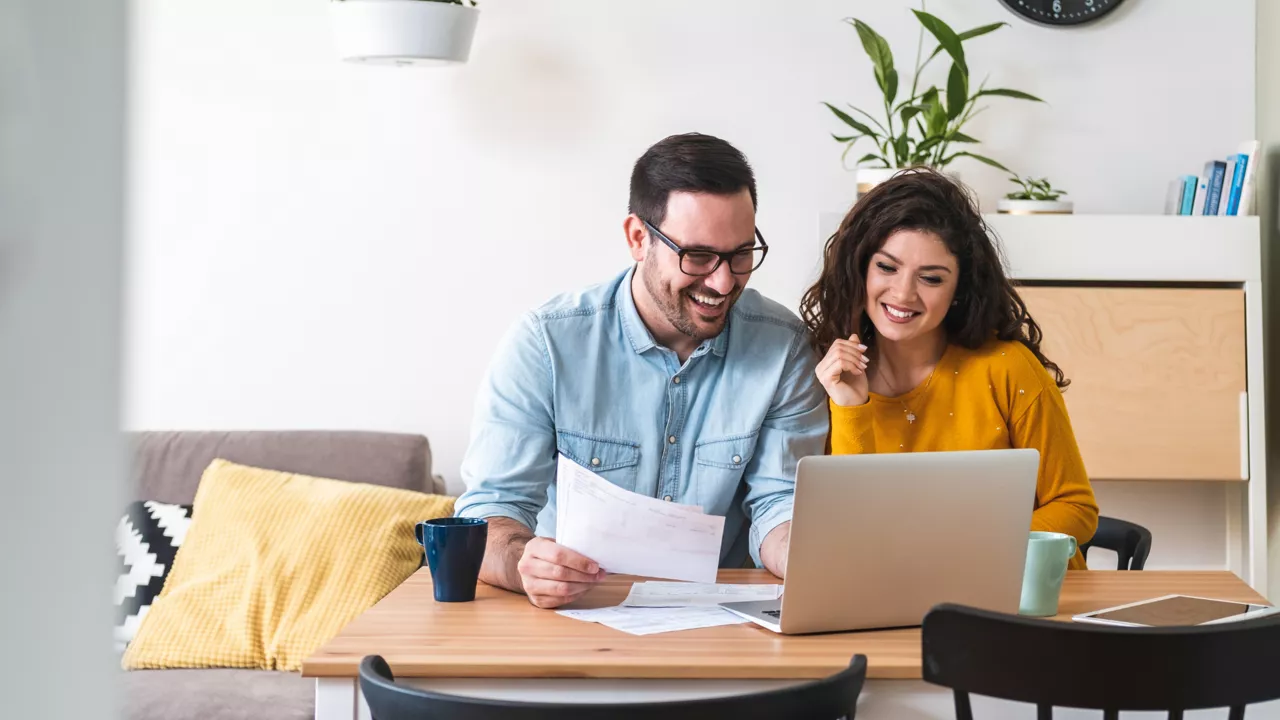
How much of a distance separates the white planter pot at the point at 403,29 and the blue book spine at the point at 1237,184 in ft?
6.26

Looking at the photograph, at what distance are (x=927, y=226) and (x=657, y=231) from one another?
1.59 feet

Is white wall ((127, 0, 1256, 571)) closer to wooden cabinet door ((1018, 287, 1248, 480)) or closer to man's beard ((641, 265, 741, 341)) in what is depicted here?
wooden cabinet door ((1018, 287, 1248, 480))

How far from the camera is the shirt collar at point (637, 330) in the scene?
6.30 feet

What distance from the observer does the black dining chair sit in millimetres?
1059

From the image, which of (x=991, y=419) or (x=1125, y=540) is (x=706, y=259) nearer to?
(x=991, y=419)

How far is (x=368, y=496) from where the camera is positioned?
8.85 feet

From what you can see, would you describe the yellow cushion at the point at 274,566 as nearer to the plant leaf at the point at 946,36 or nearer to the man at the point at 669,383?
the man at the point at 669,383

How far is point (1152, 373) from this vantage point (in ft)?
9.66

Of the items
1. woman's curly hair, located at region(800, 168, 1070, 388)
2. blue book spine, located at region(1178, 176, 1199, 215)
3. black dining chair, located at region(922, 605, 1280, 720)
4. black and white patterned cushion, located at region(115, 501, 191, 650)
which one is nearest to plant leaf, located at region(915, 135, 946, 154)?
blue book spine, located at region(1178, 176, 1199, 215)

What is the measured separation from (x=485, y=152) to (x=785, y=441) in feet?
5.30

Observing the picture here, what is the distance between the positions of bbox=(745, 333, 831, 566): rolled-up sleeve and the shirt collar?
0.36ft

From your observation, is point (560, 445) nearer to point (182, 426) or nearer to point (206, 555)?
point (206, 555)

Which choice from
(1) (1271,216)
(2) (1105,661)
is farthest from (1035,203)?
(2) (1105,661)

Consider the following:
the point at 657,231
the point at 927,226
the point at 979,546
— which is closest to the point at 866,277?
the point at 927,226
